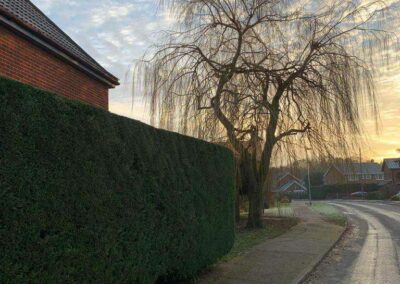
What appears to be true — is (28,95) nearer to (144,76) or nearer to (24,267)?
(24,267)

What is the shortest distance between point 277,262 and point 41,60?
6.98m

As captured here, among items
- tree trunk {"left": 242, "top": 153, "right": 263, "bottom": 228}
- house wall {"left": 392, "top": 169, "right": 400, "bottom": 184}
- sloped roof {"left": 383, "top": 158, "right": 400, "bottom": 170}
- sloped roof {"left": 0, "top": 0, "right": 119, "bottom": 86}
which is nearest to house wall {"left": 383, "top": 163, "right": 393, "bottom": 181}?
sloped roof {"left": 383, "top": 158, "right": 400, "bottom": 170}

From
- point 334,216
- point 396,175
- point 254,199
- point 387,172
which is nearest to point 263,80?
point 254,199

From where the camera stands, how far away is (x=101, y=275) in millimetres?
4742

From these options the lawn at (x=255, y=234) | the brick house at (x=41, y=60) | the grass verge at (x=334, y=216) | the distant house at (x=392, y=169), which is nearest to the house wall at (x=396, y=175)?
the distant house at (x=392, y=169)

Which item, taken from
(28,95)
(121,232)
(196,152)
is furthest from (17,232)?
(196,152)

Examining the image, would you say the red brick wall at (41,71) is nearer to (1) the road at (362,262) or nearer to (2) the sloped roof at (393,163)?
(1) the road at (362,262)

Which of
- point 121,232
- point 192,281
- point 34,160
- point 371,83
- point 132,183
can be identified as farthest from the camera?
point 371,83

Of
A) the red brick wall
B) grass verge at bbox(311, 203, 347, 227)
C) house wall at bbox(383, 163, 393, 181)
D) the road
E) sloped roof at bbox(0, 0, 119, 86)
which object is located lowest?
the road

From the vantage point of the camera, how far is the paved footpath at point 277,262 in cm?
852

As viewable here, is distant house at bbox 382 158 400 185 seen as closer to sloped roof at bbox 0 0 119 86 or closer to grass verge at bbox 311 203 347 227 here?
grass verge at bbox 311 203 347 227

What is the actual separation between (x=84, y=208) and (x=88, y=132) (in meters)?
0.79

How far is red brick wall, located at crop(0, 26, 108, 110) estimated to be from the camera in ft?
29.5

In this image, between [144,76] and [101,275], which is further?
[144,76]
